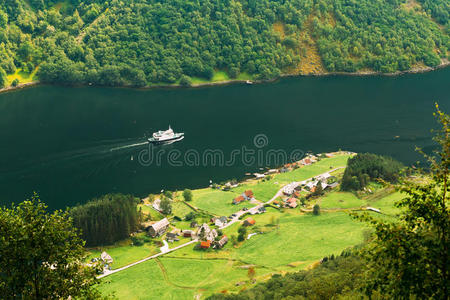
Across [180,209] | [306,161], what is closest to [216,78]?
[306,161]

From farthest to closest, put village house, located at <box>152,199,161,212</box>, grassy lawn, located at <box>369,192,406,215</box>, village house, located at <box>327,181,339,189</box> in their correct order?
village house, located at <box>327,181,339,189</box> < village house, located at <box>152,199,161,212</box> < grassy lawn, located at <box>369,192,406,215</box>

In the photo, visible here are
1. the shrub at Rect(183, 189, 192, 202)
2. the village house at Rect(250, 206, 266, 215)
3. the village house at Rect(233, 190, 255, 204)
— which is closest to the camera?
the village house at Rect(250, 206, 266, 215)

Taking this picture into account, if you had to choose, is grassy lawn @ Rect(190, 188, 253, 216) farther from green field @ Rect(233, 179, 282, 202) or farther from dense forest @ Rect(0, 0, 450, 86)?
dense forest @ Rect(0, 0, 450, 86)

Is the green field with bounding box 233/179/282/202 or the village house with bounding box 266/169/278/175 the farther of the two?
the village house with bounding box 266/169/278/175

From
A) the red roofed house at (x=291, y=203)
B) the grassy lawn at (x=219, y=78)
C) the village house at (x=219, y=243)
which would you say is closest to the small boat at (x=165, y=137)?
the red roofed house at (x=291, y=203)

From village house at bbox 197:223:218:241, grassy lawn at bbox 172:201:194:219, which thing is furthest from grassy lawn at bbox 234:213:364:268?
grassy lawn at bbox 172:201:194:219

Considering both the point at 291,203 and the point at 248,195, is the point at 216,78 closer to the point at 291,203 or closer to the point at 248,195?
the point at 248,195
